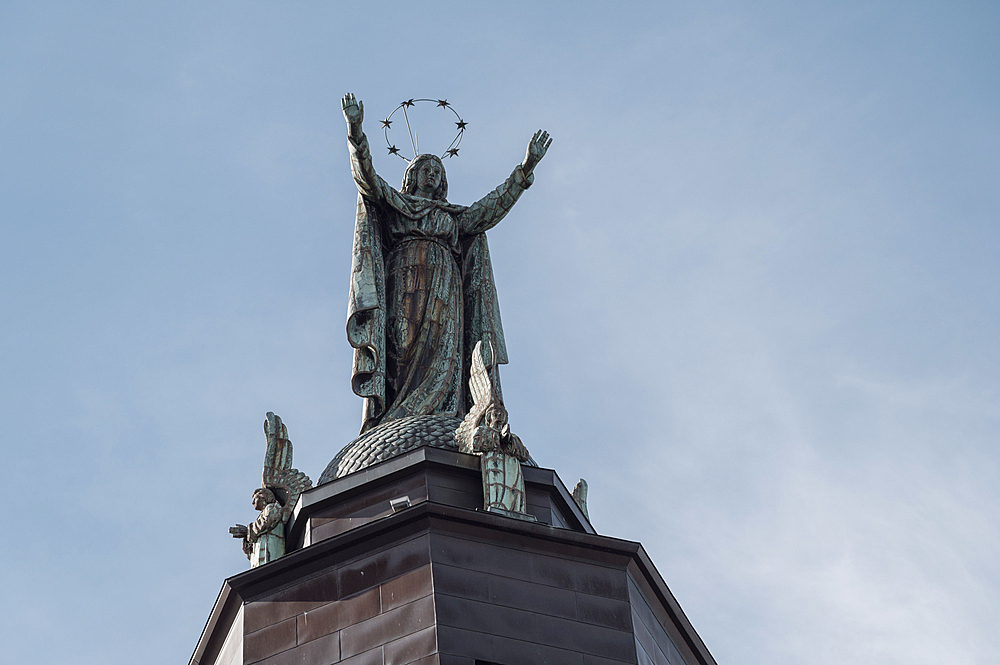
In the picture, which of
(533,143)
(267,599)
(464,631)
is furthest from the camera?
(533,143)

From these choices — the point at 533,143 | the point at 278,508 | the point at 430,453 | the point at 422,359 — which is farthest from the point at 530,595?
the point at 533,143

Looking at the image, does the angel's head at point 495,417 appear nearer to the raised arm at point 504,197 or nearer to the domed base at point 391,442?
the domed base at point 391,442

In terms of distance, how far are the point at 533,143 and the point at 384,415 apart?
492cm

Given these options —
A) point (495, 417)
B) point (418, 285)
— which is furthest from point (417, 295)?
point (495, 417)

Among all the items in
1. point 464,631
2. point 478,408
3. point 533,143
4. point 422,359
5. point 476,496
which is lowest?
point 464,631

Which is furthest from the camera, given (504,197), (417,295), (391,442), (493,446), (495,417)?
(504,197)

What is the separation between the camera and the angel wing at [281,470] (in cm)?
1938

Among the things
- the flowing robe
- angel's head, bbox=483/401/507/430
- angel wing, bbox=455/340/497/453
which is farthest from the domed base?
the flowing robe

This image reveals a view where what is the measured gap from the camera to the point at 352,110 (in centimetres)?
2194

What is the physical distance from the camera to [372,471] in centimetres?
1895

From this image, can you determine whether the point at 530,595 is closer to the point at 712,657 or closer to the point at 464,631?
the point at 464,631

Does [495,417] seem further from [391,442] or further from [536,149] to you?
[536,149]

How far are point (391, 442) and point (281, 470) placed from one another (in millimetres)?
1449

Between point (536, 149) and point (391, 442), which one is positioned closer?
point (391, 442)
